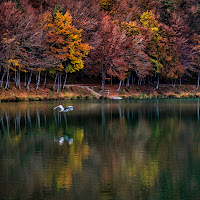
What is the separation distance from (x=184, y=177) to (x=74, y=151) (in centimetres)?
623

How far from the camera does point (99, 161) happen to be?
692 inches

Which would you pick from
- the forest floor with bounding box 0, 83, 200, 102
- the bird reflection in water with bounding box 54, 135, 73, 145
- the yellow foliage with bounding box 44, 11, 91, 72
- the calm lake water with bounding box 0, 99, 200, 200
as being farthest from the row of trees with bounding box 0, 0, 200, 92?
the bird reflection in water with bounding box 54, 135, 73, 145

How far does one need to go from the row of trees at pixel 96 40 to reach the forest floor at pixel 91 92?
1528mm

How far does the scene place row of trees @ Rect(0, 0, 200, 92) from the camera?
64625 millimetres

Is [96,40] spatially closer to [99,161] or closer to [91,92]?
[91,92]

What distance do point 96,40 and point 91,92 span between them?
25.1ft

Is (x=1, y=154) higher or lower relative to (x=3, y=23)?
lower

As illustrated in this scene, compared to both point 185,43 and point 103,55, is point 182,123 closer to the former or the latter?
point 103,55

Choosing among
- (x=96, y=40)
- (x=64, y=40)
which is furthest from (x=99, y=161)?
(x=96, y=40)

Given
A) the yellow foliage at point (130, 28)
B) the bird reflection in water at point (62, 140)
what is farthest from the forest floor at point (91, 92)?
the bird reflection in water at point (62, 140)

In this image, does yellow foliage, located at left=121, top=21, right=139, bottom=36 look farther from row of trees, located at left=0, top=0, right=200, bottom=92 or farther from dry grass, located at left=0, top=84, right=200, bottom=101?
dry grass, located at left=0, top=84, right=200, bottom=101

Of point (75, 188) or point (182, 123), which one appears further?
point (182, 123)

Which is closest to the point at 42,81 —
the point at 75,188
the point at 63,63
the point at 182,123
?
the point at 63,63

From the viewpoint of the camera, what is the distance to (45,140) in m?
23.6
